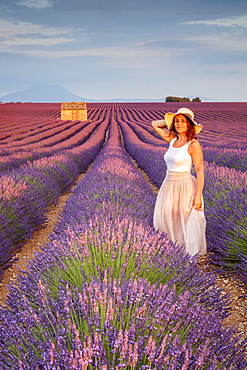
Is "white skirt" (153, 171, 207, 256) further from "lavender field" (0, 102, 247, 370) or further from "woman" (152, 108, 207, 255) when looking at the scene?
"lavender field" (0, 102, 247, 370)

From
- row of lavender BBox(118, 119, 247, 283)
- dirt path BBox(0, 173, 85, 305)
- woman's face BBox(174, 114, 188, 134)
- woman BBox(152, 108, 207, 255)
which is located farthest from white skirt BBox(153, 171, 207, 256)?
dirt path BBox(0, 173, 85, 305)

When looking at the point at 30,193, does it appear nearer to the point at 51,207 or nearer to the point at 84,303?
the point at 51,207

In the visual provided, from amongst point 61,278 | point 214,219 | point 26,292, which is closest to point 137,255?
point 61,278

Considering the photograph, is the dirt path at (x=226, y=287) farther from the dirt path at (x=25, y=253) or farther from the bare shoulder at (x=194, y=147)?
the bare shoulder at (x=194, y=147)

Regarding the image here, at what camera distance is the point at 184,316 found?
1439mm

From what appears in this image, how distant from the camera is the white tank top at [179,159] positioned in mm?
3393

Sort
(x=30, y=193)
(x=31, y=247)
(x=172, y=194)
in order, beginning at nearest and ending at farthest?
(x=172, y=194) < (x=31, y=247) < (x=30, y=193)

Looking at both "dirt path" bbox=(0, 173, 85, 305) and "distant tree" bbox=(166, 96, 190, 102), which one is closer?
"dirt path" bbox=(0, 173, 85, 305)

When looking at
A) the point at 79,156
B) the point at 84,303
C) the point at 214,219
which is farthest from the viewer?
the point at 79,156

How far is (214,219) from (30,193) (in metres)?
2.41

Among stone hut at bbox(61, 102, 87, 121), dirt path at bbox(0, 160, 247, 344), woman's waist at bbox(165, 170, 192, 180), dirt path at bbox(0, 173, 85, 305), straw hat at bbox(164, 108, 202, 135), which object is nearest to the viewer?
dirt path at bbox(0, 160, 247, 344)

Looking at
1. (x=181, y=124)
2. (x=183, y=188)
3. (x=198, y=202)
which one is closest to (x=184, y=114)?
(x=181, y=124)

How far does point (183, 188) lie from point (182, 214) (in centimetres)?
26

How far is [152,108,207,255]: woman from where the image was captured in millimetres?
3346
